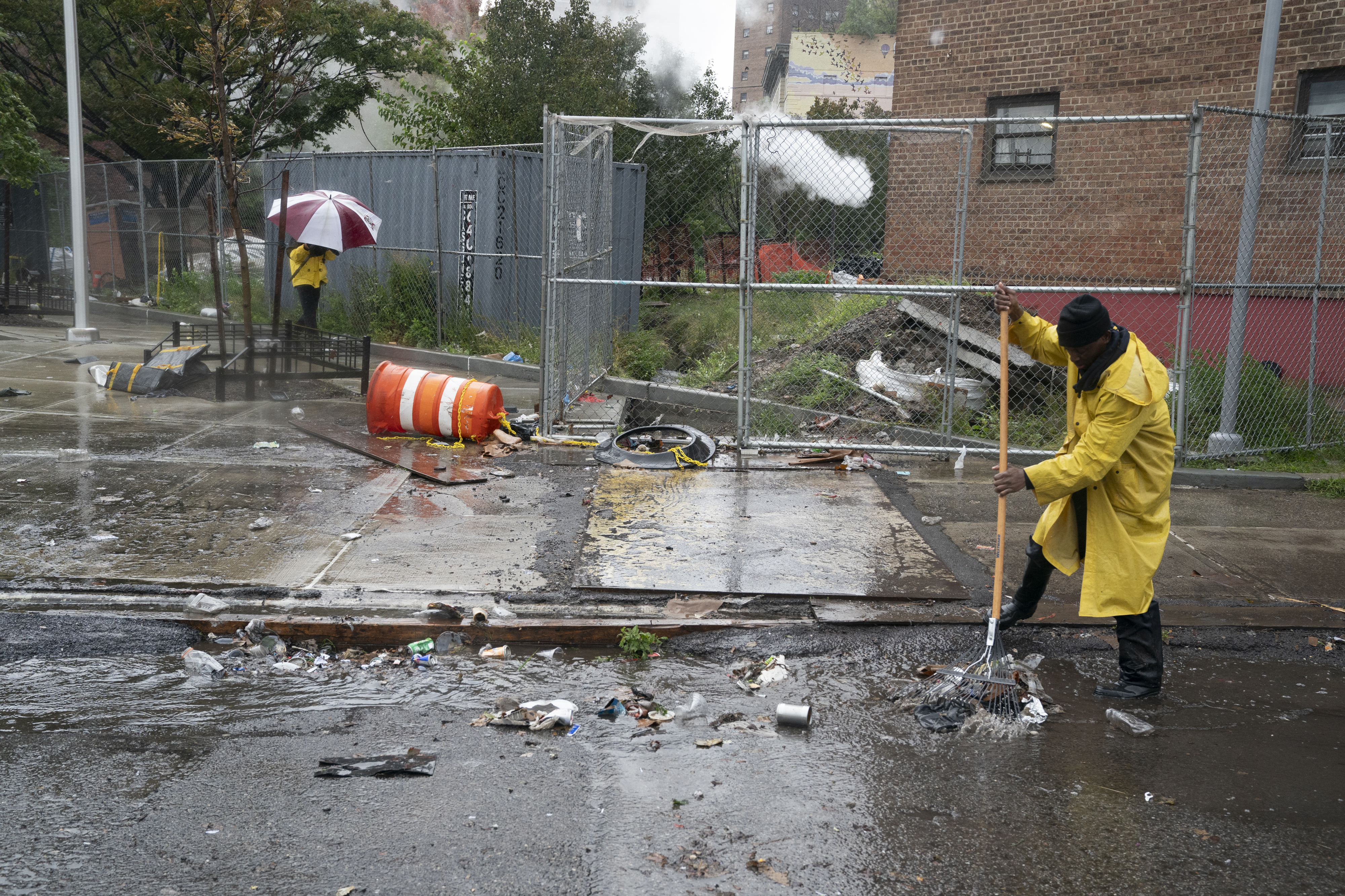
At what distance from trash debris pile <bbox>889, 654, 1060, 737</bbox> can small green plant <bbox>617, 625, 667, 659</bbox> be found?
1.17 meters

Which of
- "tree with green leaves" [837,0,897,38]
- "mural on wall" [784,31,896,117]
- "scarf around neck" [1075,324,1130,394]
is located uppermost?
"tree with green leaves" [837,0,897,38]

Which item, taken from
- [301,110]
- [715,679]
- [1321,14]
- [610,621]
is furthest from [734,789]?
[301,110]

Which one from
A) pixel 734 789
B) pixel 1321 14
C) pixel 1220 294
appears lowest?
pixel 734 789

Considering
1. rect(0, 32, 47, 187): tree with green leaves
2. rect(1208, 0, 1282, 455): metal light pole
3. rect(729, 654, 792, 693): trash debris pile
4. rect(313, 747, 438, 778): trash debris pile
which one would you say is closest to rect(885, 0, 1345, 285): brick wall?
rect(1208, 0, 1282, 455): metal light pole

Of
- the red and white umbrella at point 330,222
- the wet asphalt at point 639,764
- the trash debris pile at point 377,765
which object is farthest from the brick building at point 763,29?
the trash debris pile at point 377,765

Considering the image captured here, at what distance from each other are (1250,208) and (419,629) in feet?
22.4

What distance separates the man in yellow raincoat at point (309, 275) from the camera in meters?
12.2

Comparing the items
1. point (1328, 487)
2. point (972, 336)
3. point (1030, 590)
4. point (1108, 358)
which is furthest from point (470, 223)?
point (1108, 358)

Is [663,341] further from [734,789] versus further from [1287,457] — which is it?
[734,789]

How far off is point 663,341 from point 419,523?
300 inches

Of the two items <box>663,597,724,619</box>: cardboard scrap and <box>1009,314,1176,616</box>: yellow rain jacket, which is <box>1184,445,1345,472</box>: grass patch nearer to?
<box>1009,314,1176,616</box>: yellow rain jacket

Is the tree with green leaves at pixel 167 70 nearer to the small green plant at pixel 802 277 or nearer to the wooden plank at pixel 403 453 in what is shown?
the small green plant at pixel 802 277

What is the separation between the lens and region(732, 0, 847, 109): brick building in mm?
84875

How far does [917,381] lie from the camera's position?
9.63 m
